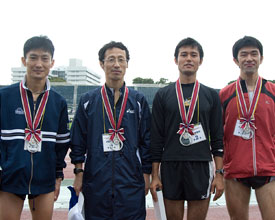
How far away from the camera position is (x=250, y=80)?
3.51m

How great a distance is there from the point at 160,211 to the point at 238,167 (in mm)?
1016

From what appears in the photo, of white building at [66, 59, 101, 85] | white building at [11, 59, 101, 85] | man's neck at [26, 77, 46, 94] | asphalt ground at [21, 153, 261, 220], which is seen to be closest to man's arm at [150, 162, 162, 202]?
man's neck at [26, 77, 46, 94]

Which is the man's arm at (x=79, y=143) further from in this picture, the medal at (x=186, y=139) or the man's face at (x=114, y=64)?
the medal at (x=186, y=139)

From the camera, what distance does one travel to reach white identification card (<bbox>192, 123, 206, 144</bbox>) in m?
3.09

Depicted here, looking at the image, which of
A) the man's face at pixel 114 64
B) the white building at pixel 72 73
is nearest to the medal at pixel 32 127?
the man's face at pixel 114 64

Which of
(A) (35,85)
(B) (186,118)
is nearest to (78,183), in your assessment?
(A) (35,85)

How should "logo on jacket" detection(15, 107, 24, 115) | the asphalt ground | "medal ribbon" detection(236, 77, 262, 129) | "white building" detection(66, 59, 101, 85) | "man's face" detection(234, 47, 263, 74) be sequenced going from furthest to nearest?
"white building" detection(66, 59, 101, 85), the asphalt ground, "man's face" detection(234, 47, 263, 74), "medal ribbon" detection(236, 77, 262, 129), "logo on jacket" detection(15, 107, 24, 115)

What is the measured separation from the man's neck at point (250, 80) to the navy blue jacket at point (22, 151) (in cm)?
217

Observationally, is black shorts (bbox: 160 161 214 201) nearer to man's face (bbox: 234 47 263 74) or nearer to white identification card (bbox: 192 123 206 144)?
white identification card (bbox: 192 123 206 144)

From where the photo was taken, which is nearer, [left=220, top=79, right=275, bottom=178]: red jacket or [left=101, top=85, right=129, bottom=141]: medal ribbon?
[left=101, top=85, right=129, bottom=141]: medal ribbon

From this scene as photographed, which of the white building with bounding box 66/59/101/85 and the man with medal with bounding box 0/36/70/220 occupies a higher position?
the white building with bounding box 66/59/101/85

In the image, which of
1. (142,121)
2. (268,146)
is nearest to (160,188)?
(142,121)

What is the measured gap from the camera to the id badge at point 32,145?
2.78 m

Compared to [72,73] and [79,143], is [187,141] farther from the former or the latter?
[72,73]
